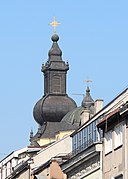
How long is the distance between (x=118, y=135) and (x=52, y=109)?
11956 centimetres

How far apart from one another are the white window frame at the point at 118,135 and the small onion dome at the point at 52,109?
11725 cm

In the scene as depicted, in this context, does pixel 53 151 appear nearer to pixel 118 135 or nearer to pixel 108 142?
pixel 108 142

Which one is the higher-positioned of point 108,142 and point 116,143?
point 108,142

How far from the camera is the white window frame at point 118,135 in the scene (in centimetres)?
5219

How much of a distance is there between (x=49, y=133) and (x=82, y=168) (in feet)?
349

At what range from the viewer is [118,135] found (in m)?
52.9

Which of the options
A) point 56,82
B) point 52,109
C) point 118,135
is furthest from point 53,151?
point 56,82

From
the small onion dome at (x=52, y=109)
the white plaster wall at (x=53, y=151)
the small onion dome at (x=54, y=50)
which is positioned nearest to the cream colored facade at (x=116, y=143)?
the white plaster wall at (x=53, y=151)

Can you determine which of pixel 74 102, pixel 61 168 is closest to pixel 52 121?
pixel 74 102

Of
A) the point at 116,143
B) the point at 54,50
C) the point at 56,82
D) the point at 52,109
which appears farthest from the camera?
the point at 54,50

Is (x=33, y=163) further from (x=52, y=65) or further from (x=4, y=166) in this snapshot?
(x=52, y=65)

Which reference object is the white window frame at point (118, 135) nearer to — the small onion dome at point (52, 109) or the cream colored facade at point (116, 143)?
the cream colored facade at point (116, 143)

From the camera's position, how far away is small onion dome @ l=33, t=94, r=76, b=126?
172m

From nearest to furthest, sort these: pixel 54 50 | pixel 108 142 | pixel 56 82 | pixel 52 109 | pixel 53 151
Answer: pixel 108 142
pixel 53 151
pixel 52 109
pixel 56 82
pixel 54 50
